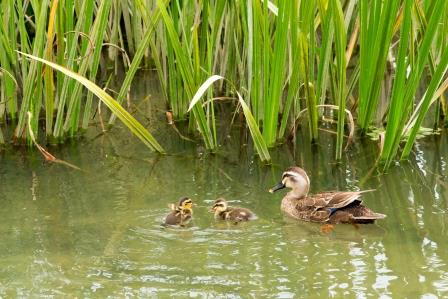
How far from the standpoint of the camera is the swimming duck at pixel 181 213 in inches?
255

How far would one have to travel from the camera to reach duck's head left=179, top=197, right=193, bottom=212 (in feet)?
21.8

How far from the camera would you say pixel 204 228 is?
664 cm

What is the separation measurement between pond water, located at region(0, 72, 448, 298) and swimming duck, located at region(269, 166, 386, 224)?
0.29ft

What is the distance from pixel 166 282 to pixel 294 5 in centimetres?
234

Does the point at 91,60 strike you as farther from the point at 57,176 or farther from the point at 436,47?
the point at 436,47

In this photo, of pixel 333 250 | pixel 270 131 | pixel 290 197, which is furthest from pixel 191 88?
pixel 333 250

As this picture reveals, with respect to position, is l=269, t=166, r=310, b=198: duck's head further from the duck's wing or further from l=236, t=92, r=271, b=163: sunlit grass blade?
l=236, t=92, r=271, b=163: sunlit grass blade

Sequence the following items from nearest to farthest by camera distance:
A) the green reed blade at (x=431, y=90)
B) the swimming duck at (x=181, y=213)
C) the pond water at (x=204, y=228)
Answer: the pond water at (x=204, y=228) → the swimming duck at (x=181, y=213) → the green reed blade at (x=431, y=90)

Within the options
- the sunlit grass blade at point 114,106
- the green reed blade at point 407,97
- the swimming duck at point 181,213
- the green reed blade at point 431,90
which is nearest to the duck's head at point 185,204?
the swimming duck at point 181,213

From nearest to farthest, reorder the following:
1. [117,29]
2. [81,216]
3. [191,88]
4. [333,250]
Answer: [333,250] < [81,216] < [191,88] < [117,29]

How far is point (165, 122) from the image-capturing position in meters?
8.77

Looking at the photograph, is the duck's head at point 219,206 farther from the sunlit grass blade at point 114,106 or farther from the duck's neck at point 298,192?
the sunlit grass blade at point 114,106

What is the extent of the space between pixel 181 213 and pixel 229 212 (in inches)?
12.6

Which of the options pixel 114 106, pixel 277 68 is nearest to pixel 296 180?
pixel 277 68
